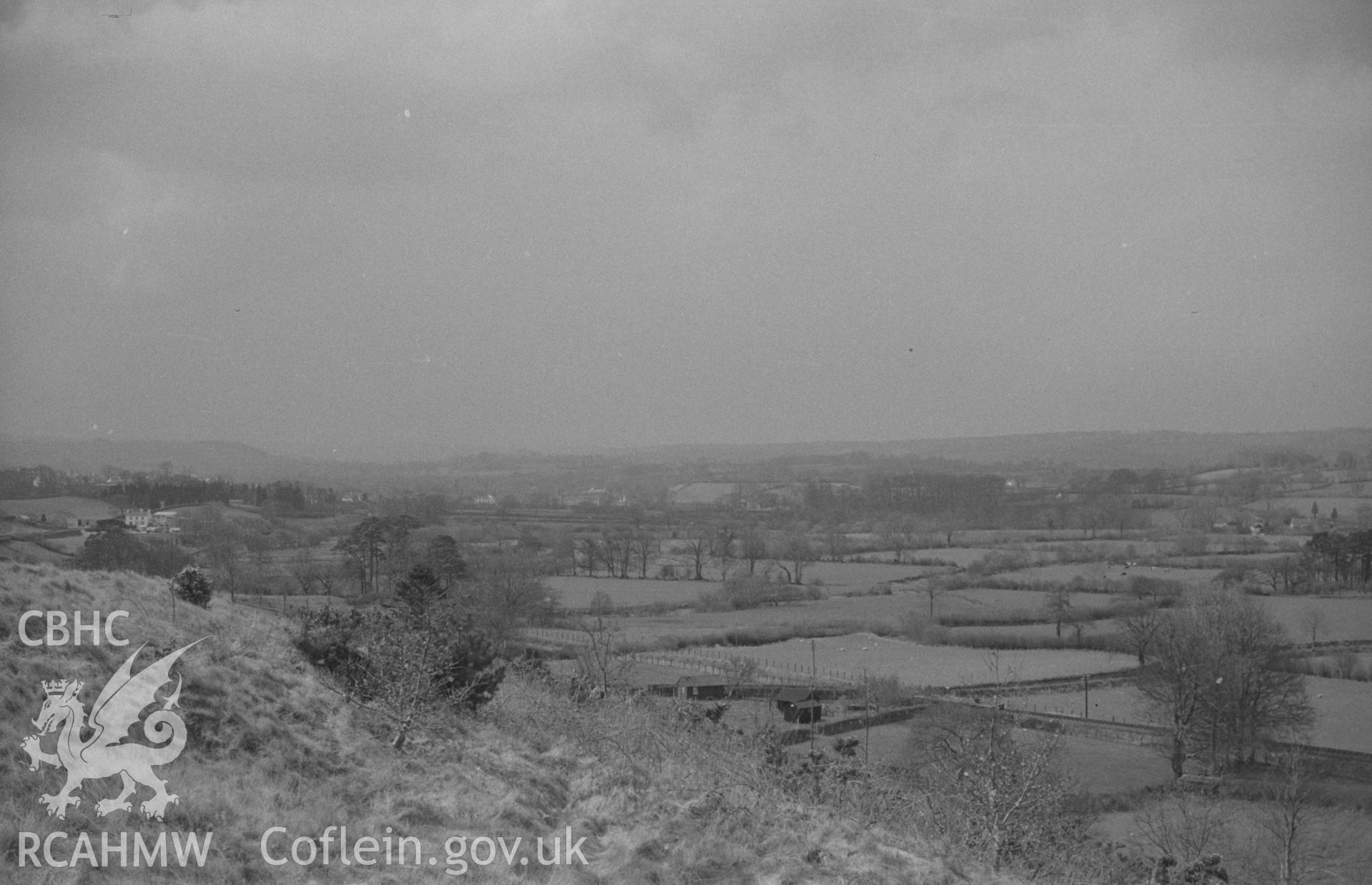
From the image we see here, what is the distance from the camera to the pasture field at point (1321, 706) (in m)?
19.9

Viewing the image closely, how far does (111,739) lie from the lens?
5590 mm

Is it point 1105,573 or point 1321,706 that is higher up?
point 1105,573

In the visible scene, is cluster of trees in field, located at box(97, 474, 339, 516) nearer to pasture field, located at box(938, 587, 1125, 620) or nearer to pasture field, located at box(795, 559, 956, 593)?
pasture field, located at box(795, 559, 956, 593)

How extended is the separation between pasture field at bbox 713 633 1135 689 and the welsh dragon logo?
19.0 meters

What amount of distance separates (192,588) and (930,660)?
20753mm

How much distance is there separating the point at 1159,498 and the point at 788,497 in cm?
2188

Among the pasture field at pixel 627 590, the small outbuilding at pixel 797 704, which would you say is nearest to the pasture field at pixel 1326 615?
the small outbuilding at pixel 797 704

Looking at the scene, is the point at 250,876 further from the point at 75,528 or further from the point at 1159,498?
the point at 1159,498

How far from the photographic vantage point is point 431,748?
25.2 feet

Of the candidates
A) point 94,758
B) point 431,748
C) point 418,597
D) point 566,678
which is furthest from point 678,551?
point 94,758

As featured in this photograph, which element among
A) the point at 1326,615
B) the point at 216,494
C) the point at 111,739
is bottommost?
the point at 1326,615

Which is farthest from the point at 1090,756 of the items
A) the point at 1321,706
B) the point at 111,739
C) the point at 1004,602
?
the point at 111,739

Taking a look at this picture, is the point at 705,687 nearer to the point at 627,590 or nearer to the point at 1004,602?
the point at 627,590

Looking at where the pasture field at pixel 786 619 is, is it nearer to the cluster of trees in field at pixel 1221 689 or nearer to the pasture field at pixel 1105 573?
the pasture field at pixel 1105 573
